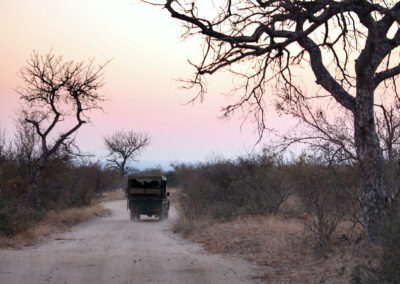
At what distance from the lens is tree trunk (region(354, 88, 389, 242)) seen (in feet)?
29.9

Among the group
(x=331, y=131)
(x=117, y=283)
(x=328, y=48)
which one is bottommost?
(x=117, y=283)

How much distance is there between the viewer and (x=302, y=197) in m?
13.0

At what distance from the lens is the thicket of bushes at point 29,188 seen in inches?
587

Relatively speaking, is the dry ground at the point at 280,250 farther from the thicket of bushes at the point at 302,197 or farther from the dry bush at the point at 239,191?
the dry bush at the point at 239,191

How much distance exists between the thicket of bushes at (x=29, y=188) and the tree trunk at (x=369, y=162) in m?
10.2

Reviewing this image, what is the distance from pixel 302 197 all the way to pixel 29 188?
47.0ft

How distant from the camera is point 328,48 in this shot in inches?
392

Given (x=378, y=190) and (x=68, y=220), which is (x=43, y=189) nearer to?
(x=68, y=220)

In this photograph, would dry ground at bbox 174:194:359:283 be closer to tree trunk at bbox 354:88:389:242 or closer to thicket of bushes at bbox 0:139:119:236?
tree trunk at bbox 354:88:389:242

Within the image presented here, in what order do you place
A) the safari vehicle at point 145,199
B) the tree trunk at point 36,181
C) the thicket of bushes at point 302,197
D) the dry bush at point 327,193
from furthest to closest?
the safari vehicle at point 145,199
the tree trunk at point 36,181
the dry bush at point 327,193
the thicket of bushes at point 302,197

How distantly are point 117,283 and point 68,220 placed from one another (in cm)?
1691

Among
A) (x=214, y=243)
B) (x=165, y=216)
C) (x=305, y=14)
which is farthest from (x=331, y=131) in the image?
(x=165, y=216)

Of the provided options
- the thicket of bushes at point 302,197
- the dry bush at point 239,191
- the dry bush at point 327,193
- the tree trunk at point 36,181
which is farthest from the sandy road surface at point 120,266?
the tree trunk at point 36,181

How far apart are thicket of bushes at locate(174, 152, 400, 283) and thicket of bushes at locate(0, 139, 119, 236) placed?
6.69 m
